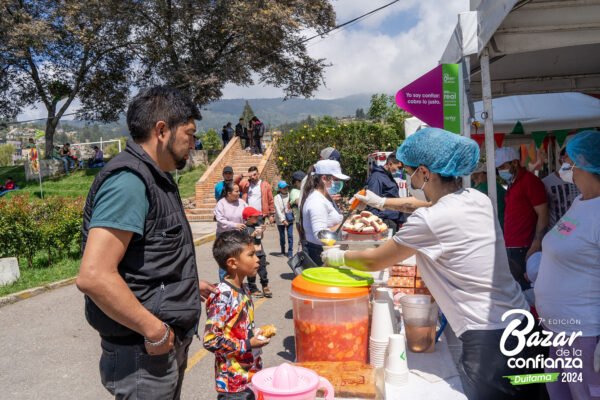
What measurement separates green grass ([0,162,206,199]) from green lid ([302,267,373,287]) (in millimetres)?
17102

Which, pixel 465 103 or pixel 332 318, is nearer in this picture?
pixel 332 318

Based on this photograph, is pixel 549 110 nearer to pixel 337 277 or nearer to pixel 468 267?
pixel 468 267

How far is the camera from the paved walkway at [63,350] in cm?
430

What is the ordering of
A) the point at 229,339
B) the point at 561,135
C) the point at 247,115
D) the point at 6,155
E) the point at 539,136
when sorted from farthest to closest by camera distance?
the point at 6,155 → the point at 247,115 → the point at 539,136 → the point at 561,135 → the point at 229,339

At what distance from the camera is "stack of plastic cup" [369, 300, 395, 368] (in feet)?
6.99

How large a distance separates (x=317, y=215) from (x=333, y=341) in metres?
2.26

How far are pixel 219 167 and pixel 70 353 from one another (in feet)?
47.3

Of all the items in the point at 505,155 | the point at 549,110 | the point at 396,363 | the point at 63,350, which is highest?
the point at 549,110

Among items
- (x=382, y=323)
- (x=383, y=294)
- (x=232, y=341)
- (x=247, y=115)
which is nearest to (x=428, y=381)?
(x=382, y=323)

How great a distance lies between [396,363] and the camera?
6.59 feet

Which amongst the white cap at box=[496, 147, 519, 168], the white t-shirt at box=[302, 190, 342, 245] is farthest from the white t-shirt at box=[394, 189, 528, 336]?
the white cap at box=[496, 147, 519, 168]

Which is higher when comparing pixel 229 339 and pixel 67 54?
pixel 67 54

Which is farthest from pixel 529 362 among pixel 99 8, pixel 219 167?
pixel 99 8

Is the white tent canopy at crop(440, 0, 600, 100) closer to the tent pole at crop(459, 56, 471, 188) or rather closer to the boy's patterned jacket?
the tent pole at crop(459, 56, 471, 188)
